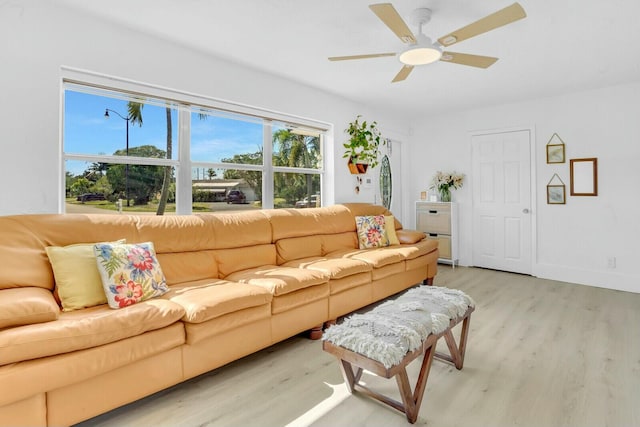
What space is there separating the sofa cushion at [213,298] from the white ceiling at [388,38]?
191 centimetres

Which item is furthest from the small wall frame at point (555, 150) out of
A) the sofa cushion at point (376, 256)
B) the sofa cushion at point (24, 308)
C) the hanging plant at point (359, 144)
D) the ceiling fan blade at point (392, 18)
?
the sofa cushion at point (24, 308)

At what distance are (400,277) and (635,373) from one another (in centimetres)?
189

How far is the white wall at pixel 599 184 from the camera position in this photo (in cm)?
401

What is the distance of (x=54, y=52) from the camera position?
7.72 ft

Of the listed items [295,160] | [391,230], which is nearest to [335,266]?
[391,230]

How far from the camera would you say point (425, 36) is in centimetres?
238

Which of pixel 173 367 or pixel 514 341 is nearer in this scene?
pixel 173 367

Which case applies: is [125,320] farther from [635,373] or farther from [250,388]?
[635,373]

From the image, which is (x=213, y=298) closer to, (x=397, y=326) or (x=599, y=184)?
(x=397, y=326)

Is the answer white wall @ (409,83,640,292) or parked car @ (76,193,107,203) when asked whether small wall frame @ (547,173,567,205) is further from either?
parked car @ (76,193,107,203)

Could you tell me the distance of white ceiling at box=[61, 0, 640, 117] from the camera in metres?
2.34

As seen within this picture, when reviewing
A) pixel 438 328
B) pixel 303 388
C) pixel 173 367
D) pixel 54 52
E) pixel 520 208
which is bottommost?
pixel 303 388

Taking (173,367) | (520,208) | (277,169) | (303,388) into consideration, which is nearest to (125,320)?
(173,367)

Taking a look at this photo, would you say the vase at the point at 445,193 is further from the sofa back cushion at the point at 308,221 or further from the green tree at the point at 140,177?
the green tree at the point at 140,177
